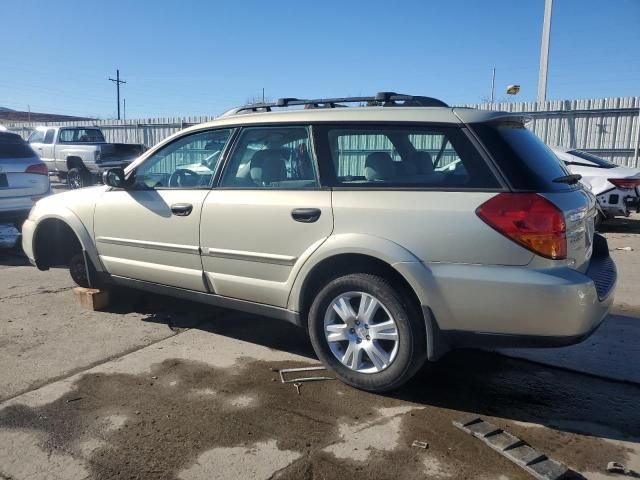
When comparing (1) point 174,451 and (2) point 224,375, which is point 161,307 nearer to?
(2) point 224,375

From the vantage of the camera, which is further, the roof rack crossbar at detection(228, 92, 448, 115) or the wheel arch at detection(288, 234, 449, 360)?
the roof rack crossbar at detection(228, 92, 448, 115)

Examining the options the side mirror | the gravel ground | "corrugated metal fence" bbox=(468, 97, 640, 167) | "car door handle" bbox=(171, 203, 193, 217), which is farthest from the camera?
"corrugated metal fence" bbox=(468, 97, 640, 167)

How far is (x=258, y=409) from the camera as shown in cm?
342

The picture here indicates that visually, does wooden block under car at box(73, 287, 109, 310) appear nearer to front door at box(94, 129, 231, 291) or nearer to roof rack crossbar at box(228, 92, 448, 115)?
front door at box(94, 129, 231, 291)

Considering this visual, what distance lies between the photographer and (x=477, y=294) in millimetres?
3131

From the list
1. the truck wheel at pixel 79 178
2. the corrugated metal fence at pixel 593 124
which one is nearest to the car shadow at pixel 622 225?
the corrugated metal fence at pixel 593 124

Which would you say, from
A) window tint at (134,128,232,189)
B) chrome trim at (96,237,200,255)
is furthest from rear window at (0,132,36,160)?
window tint at (134,128,232,189)

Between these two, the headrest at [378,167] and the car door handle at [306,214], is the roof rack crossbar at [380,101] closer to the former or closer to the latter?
the headrest at [378,167]

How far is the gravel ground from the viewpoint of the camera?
2.84 m

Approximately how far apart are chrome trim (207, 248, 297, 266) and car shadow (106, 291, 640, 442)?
2.85 ft

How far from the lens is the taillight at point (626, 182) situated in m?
9.72

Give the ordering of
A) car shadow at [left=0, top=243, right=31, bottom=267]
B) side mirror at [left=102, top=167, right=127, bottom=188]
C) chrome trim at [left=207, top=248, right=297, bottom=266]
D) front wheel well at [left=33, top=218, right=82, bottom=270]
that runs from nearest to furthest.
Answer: chrome trim at [left=207, top=248, right=297, bottom=266], side mirror at [left=102, top=167, right=127, bottom=188], front wheel well at [left=33, top=218, right=82, bottom=270], car shadow at [left=0, top=243, right=31, bottom=267]

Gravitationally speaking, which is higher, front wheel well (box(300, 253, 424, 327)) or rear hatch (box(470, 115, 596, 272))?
rear hatch (box(470, 115, 596, 272))

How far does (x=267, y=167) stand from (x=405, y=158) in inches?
41.3
